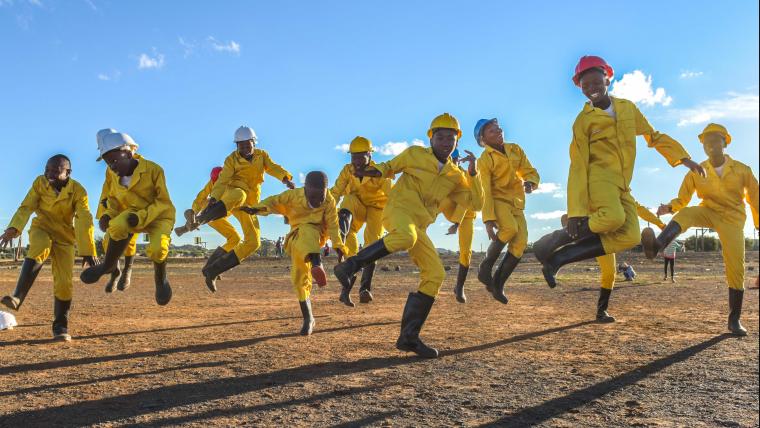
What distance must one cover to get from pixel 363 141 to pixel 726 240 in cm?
530

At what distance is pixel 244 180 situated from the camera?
10203 millimetres

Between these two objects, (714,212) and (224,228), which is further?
(224,228)

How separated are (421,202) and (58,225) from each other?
5.43 m

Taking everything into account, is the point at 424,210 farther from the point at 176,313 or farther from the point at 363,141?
the point at 176,313

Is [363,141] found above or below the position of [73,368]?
above

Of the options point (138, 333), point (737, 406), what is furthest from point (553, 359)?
point (138, 333)

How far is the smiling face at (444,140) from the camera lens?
6.64 m

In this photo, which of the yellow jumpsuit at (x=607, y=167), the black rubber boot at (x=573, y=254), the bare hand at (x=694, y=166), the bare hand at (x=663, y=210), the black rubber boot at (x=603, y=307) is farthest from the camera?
the black rubber boot at (x=603, y=307)

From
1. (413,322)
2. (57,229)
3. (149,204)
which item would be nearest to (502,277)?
(413,322)

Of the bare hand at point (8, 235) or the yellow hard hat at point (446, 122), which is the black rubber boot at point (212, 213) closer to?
the bare hand at point (8, 235)

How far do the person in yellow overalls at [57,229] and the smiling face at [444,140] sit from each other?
5081 millimetres

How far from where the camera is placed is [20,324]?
33.2 feet

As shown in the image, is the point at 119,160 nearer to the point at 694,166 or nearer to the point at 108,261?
the point at 108,261

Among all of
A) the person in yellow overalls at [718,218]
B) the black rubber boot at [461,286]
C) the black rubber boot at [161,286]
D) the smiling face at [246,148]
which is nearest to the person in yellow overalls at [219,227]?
the smiling face at [246,148]
